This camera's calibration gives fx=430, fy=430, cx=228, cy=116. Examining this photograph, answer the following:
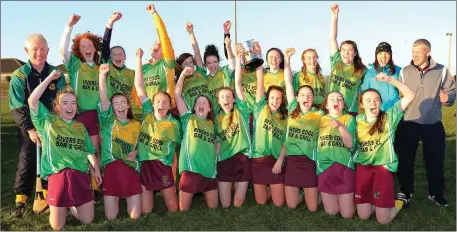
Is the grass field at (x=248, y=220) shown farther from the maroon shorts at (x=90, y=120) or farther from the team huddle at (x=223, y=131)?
the maroon shorts at (x=90, y=120)

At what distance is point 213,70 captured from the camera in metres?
6.49

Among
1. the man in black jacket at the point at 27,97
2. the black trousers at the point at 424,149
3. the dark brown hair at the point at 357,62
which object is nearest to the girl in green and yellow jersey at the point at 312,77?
the dark brown hair at the point at 357,62

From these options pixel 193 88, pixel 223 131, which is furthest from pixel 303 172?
pixel 193 88

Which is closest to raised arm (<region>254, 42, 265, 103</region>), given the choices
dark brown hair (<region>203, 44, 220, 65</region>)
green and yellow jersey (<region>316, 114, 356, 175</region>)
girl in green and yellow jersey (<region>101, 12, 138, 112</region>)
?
green and yellow jersey (<region>316, 114, 356, 175</region>)

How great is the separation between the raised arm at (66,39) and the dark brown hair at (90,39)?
0.27m

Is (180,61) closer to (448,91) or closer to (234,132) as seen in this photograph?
(234,132)

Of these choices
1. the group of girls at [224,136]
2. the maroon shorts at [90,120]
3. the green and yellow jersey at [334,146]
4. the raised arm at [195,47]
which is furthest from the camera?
the raised arm at [195,47]

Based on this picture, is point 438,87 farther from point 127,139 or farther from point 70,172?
point 70,172

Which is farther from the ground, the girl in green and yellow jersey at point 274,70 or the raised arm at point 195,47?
the raised arm at point 195,47

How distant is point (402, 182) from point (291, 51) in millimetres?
2398

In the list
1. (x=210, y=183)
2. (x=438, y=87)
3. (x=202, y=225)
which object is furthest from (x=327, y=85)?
(x=202, y=225)

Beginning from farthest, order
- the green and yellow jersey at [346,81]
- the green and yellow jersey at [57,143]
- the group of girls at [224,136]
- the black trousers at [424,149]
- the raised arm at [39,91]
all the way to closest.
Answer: the green and yellow jersey at [346,81] → the black trousers at [424,149] → the group of girls at [224,136] → the green and yellow jersey at [57,143] → the raised arm at [39,91]

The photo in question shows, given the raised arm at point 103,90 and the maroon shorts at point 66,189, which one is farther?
the raised arm at point 103,90

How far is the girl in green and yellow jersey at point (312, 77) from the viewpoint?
6.02 meters
